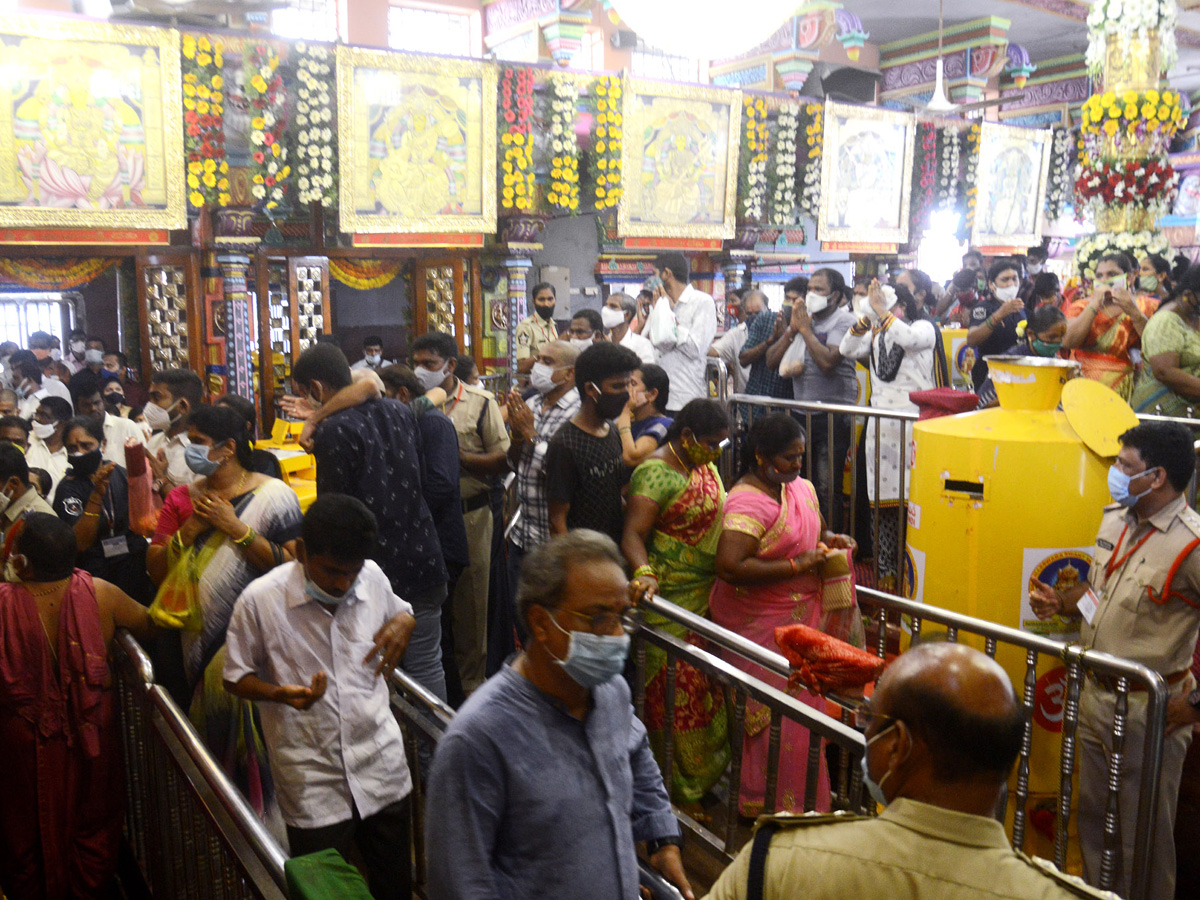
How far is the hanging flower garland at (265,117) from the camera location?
7.53 metres

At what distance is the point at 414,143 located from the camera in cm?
832

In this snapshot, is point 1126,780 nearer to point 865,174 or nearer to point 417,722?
point 417,722

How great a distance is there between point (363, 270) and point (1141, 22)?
23.5 ft

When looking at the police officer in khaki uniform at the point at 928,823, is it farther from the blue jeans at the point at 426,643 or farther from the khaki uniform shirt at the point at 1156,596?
the blue jeans at the point at 426,643

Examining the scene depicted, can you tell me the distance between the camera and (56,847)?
10.3ft

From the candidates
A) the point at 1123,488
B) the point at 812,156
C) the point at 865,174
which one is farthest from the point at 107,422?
the point at 865,174

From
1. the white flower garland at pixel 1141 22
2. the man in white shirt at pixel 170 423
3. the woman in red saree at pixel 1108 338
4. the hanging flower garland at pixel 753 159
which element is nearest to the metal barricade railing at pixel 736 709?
the man in white shirt at pixel 170 423

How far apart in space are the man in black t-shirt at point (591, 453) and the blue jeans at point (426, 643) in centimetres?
56

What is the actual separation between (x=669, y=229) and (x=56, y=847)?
7.94 meters

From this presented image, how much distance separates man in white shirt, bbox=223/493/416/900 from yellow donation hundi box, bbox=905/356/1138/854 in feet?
6.90

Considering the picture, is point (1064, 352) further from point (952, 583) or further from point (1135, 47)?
point (1135, 47)

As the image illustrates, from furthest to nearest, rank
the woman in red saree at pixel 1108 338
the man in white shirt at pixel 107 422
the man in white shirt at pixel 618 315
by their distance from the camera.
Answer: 1. the man in white shirt at pixel 618 315
2. the woman in red saree at pixel 1108 338
3. the man in white shirt at pixel 107 422

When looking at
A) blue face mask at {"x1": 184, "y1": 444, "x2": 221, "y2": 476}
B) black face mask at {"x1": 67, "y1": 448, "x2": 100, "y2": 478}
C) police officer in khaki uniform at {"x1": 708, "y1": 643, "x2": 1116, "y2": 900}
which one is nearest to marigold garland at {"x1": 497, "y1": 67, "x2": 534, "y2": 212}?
black face mask at {"x1": 67, "y1": 448, "x2": 100, "y2": 478}

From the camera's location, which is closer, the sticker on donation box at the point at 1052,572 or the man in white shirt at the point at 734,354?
the sticker on donation box at the point at 1052,572
